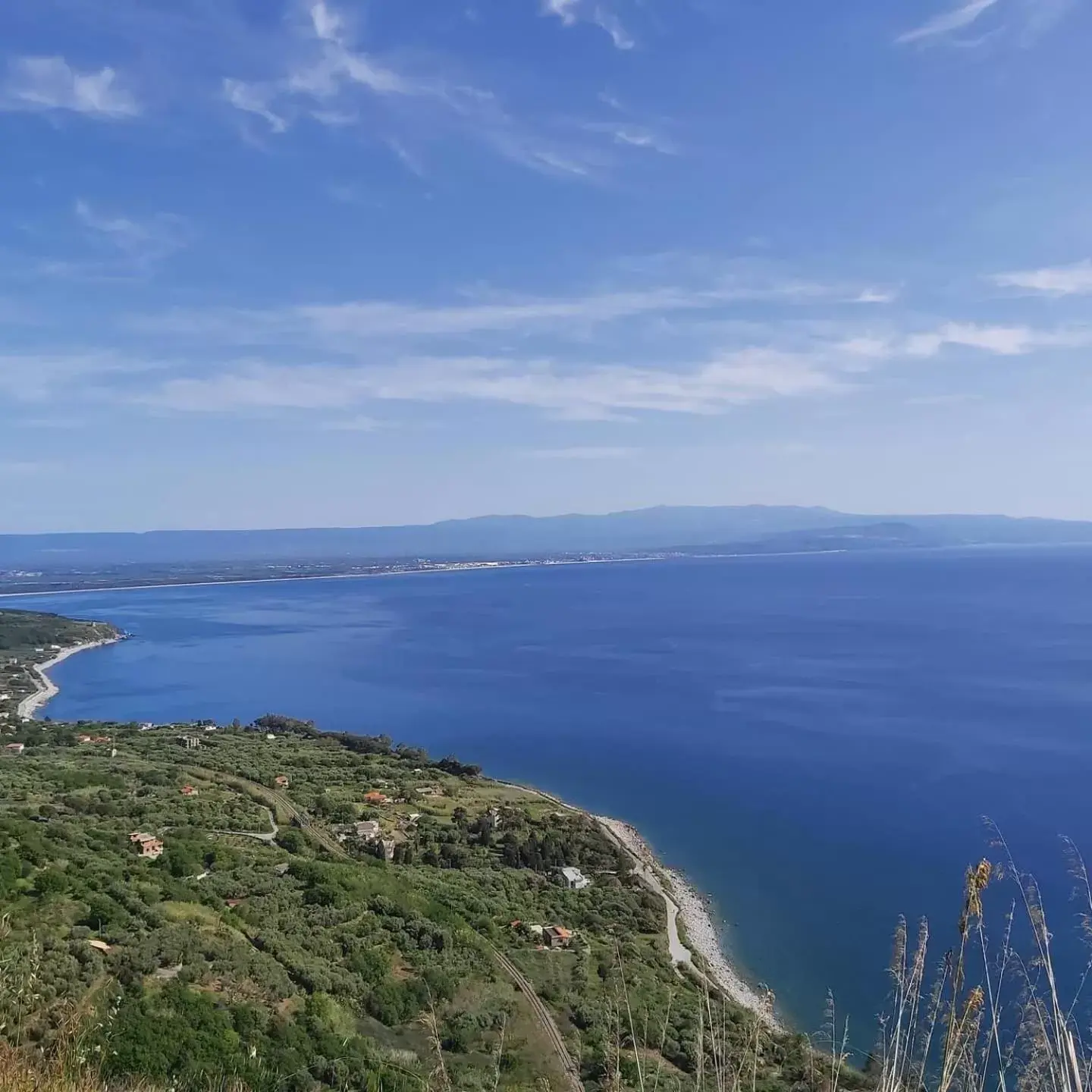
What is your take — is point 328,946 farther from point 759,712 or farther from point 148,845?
point 759,712

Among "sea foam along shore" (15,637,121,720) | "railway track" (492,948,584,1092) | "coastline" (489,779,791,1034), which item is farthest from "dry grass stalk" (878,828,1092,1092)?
"sea foam along shore" (15,637,121,720)

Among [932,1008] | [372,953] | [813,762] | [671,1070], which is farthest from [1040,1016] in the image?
[813,762]

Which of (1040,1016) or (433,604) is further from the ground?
(1040,1016)

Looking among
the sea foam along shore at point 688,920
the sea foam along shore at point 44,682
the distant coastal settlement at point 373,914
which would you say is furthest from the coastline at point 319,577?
the sea foam along shore at point 688,920

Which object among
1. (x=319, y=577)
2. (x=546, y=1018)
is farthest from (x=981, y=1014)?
(x=319, y=577)

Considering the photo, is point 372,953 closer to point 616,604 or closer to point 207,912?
point 207,912

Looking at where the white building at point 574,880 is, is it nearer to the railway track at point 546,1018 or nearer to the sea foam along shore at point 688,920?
the sea foam along shore at point 688,920

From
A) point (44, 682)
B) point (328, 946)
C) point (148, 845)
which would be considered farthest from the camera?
point (44, 682)
